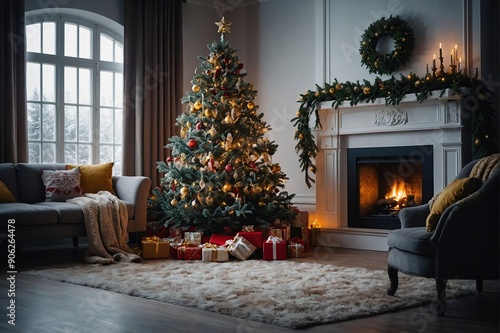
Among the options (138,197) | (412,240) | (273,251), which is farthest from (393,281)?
(138,197)

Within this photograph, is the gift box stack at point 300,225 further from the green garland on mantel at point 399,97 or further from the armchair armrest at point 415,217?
the armchair armrest at point 415,217

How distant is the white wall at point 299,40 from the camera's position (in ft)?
21.2

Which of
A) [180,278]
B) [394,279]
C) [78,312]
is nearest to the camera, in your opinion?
[78,312]

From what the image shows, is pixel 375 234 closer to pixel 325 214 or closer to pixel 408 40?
pixel 325 214

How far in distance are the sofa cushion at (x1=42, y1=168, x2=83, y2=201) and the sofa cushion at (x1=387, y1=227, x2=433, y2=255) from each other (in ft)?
10.9

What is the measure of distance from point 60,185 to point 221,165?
58.1 inches

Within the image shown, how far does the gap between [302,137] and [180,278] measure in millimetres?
2672

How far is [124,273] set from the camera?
518 centimetres

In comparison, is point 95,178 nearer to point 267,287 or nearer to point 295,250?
point 295,250

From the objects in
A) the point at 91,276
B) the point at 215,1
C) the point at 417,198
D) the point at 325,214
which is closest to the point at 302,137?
the point at 325,214

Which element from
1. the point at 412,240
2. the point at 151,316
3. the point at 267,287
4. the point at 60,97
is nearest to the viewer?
the point at 151,316

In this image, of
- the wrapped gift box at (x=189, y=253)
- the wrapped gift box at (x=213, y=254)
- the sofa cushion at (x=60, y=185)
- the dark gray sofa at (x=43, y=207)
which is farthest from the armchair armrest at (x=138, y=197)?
the wrapped gift box at (x=213, y=254)

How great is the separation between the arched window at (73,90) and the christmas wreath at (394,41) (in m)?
2.73

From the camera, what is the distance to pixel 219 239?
6355mm
